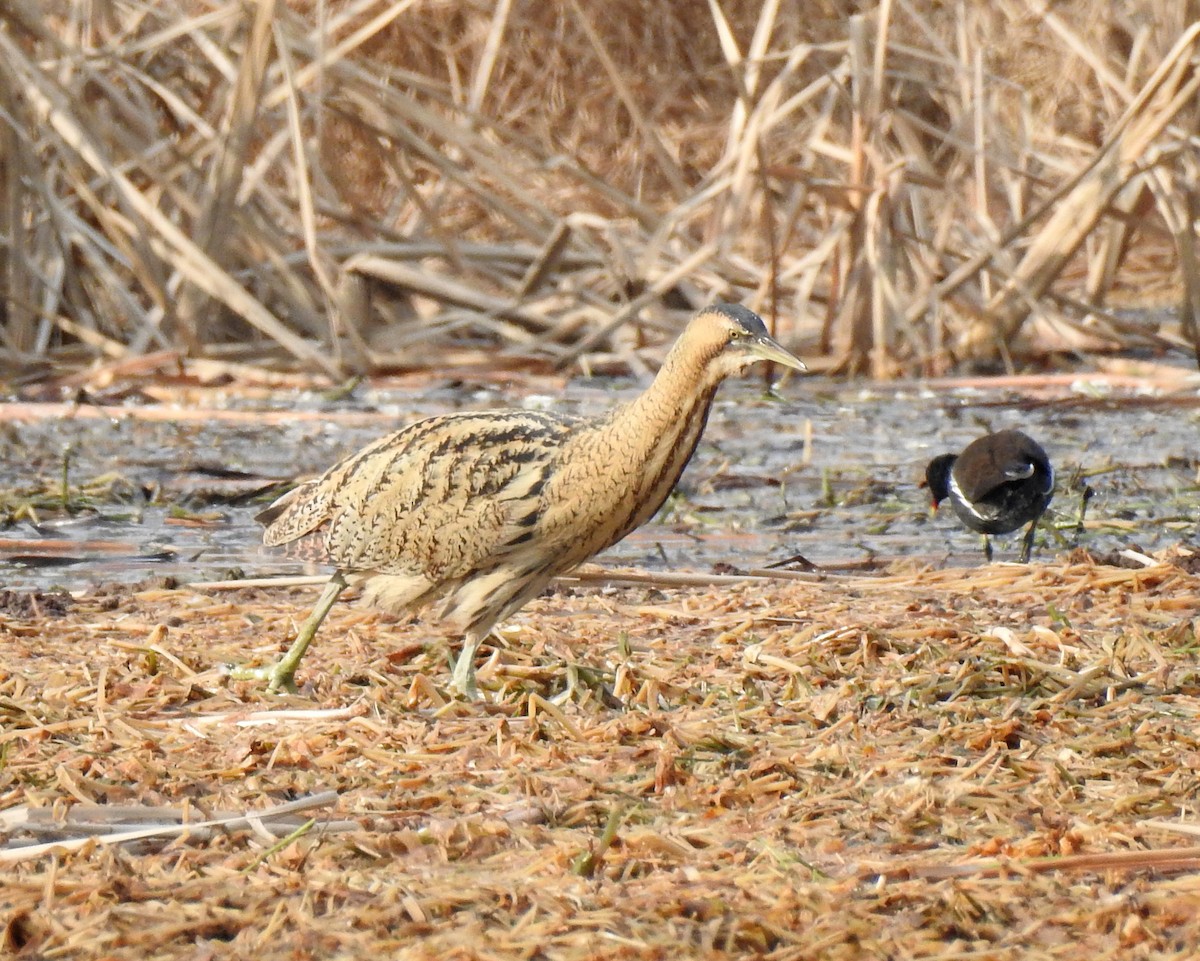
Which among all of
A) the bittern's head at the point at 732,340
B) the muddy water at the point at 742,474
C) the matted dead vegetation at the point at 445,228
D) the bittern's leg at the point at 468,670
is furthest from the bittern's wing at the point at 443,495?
the matted dead vegetation at the point at 445,228

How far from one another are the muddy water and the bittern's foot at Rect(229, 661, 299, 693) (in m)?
1.32

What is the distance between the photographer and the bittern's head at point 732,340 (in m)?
3.97

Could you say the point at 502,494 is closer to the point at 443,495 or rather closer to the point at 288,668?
the point at 443,495

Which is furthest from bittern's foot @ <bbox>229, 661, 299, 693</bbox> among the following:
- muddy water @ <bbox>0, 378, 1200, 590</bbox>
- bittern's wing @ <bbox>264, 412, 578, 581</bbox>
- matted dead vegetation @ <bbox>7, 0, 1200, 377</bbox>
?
matted dead vegetation @ <bbox>7, 0, 1200, 377</bbox>

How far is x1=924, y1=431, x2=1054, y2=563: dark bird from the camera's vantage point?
243 inches

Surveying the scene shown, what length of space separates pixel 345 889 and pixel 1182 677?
7.09 feet

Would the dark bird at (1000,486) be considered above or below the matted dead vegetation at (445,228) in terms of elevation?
below

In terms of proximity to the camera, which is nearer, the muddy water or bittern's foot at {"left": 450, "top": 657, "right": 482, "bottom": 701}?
bittern's foot at {"left": 450, "top": 657, "right": 482, "bottom": 701}

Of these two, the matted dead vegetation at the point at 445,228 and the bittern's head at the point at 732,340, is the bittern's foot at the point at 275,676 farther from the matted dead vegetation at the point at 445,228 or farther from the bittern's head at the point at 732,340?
the matted dead vegetation at the point at 445,228

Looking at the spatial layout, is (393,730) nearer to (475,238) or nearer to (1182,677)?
(1182,677)

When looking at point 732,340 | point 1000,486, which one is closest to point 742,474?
point 1000,486

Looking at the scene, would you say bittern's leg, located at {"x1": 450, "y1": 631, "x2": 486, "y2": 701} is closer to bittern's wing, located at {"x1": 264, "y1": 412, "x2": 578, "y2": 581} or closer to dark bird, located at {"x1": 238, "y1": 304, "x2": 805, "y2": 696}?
dark bird, located at {"x1": 238, "y1": 304, "x2": 805, "y2": 696}

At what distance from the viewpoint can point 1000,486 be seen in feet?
20.0

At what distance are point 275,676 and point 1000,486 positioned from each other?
264cm
